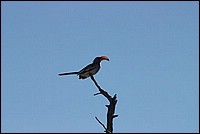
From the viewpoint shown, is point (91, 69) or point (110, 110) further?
point (91, 69)

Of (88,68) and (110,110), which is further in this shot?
(88,68)

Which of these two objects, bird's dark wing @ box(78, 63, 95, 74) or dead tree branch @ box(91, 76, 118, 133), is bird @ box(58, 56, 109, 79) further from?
dead tree branch @ box(91, 76, 118, 133)

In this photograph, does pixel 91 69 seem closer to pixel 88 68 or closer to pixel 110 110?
pixel 88 68

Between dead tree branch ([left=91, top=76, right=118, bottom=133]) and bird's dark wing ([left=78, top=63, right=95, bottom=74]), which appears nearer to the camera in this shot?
dead tree branch ([left=91, top=76, right=118, bottom=133])

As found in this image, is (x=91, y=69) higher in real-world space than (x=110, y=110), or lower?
higher

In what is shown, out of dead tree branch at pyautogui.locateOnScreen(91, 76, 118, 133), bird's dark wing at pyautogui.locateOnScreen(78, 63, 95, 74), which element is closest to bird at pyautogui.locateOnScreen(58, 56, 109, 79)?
bird's dark wing at pyautogui.locateOnScreen(78, 63, 95, 74)

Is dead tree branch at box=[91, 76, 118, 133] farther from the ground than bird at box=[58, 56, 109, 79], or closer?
closer

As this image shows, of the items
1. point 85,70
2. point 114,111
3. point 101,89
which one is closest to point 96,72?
point 85,70

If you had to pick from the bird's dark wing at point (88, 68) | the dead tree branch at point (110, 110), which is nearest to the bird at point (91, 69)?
the bird's dark wing at point (88, 68)

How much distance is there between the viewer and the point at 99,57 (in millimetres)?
11469

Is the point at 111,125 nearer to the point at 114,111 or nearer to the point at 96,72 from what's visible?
the point at 114,111

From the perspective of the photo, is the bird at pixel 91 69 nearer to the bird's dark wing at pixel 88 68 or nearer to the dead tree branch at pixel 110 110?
the bird's dark wing at pixel 88 68

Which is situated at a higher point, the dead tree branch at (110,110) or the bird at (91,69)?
the bird at (91,69)

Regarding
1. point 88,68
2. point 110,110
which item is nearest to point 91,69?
point 88,68
